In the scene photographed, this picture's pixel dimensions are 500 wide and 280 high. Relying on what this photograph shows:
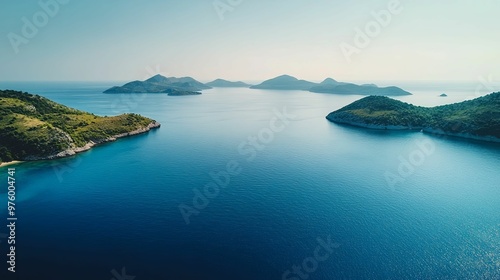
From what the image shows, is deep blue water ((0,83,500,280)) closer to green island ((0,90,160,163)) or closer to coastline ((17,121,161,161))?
coastline ((17,121,161,161))

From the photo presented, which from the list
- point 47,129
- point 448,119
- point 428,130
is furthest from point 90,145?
point 448,119

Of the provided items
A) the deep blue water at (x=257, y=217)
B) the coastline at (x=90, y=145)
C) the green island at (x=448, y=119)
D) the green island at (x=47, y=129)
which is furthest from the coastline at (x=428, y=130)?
the green island at (x=47, y=129)

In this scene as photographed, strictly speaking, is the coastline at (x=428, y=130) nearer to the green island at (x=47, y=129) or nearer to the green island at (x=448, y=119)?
the green island at (x=448, y=119)

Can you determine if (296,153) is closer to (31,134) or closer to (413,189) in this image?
(413,189)

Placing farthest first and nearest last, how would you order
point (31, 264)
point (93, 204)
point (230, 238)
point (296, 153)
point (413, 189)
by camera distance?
point (296, 153)
point (413, 189)
point (93, 204)
point (230, 238)
point (31, 264)

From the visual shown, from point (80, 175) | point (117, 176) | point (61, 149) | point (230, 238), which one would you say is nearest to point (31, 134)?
point (61, 149)
